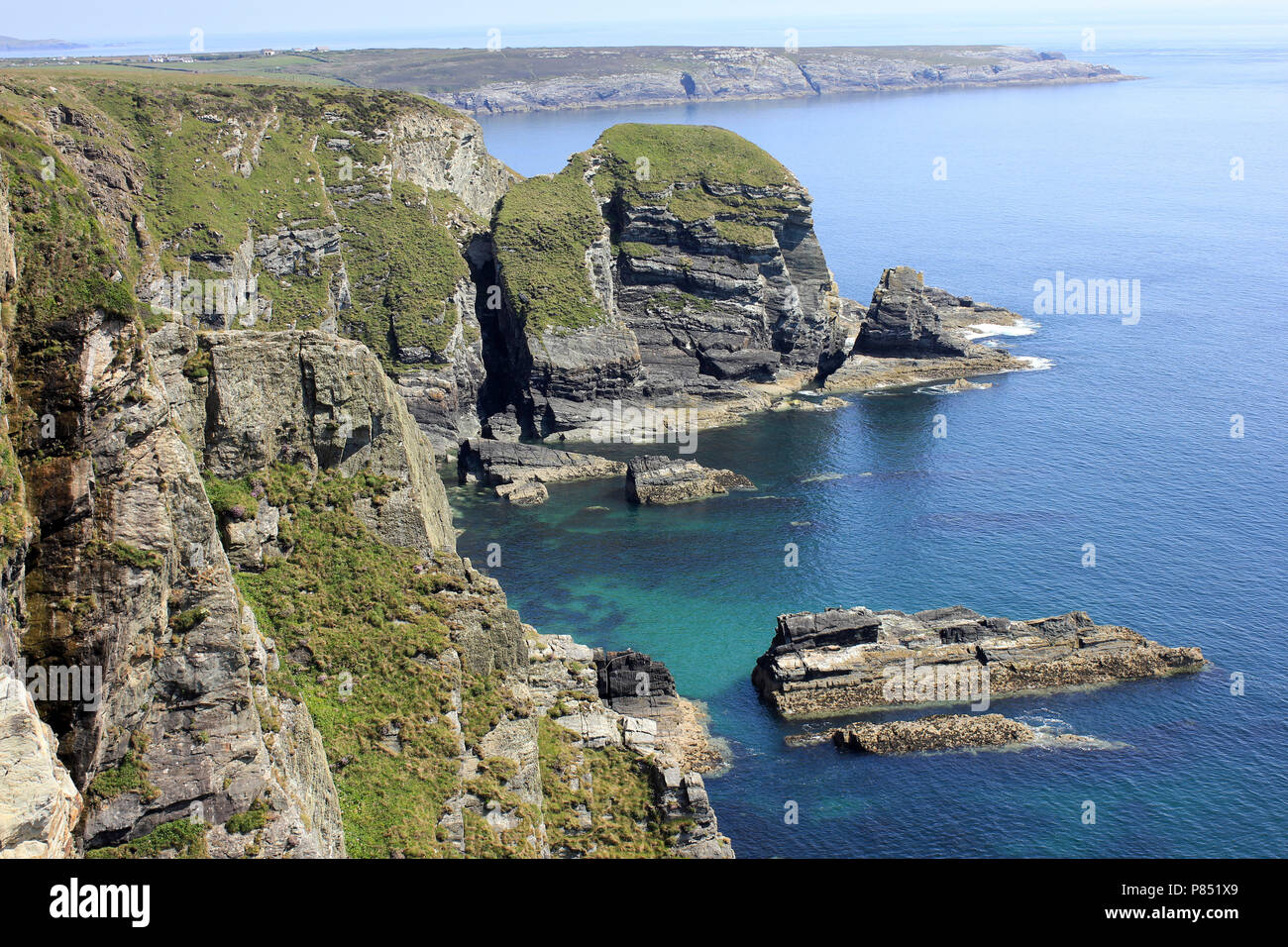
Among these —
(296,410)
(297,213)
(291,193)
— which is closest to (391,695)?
(296,410)

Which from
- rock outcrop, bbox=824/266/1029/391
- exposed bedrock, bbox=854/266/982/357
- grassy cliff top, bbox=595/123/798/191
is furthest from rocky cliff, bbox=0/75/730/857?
grassy cliff top, bbox=595/123/798/191

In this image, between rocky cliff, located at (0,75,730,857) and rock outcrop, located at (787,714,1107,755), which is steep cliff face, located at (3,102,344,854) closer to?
rocky cliff, located at (0,75,730,857)

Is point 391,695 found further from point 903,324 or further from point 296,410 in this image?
point 903,324

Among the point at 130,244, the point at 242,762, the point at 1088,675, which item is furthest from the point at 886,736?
the point at 130,244

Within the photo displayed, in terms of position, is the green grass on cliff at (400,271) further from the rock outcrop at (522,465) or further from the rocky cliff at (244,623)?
the rocky cliff at (244,623)

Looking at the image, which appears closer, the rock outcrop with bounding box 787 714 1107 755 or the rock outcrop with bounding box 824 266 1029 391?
the rock outcrop with bounding box 787 714 1107 755
